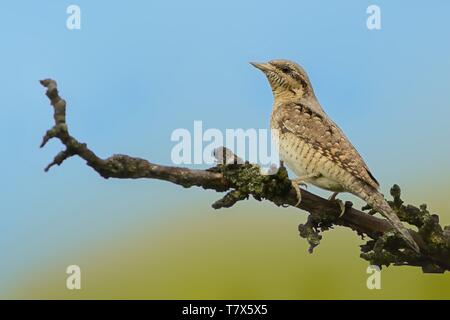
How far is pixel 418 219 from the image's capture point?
661 centimetres

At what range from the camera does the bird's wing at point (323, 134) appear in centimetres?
647

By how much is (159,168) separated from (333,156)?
6.43 feet

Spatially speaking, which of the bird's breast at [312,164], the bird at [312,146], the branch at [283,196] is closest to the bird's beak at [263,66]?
the bird at [312,146]

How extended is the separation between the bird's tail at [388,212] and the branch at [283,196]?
0.12m

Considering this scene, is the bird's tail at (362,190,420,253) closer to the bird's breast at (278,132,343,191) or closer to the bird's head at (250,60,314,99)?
the bird's breast at (278,132,343,191)

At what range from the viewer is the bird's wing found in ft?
21.2

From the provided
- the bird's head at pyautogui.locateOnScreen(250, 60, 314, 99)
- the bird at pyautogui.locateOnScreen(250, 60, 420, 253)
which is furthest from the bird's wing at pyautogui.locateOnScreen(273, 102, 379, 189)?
the bird's head at pyautogui.locateOnScreen(250, 60, 314, 99)

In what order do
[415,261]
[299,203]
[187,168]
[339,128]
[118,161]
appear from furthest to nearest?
[339,128] → [415,261] → [299,203] → [187,168] → [118,161]

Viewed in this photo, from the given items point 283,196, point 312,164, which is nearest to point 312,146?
point 312,164

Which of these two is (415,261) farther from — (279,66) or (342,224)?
(279,66)

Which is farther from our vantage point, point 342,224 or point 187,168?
point 342,224

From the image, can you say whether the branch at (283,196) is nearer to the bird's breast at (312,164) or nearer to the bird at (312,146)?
the bird at (312,146)

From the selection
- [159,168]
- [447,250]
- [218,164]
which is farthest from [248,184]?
[447,250]

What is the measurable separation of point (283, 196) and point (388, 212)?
0.97 meters
